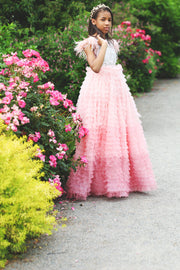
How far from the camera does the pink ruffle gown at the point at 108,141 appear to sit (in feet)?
13.7

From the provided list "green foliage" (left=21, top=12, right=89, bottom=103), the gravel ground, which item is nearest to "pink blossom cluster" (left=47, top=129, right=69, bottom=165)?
the gravel ground

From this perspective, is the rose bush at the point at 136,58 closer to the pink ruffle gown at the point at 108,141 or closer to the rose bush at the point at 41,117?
the pink ruffle gown at the point at 108,141

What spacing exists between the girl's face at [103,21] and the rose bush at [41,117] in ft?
2.42

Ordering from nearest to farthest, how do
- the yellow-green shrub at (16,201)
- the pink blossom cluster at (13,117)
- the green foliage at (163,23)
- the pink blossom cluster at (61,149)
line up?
the yellow-green shrub at (16,201) < the pink blossom cluster at (13,117) < the pink blossom cluster at (61,149) < the green foliage at (163,23)

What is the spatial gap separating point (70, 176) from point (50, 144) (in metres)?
0.57

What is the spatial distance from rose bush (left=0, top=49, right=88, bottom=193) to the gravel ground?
46 centimetres

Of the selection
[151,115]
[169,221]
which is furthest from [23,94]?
[151,115]

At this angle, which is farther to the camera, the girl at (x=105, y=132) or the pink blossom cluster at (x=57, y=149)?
the girl at (x=105, y=132)

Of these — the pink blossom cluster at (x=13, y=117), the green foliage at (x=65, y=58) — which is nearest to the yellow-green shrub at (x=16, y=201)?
the pink blossom cluster at (x=13, y=117)

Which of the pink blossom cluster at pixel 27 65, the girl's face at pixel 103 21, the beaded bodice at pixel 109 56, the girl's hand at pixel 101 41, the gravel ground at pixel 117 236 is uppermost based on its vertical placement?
the girl's face at pixel 103 21

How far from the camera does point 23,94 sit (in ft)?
12.2

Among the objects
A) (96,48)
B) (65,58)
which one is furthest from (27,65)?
(65,58)

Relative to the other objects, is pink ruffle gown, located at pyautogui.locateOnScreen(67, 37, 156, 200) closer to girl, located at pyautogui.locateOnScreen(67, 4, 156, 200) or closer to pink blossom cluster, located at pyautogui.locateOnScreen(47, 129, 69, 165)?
girl, located at pyautogui.locateOnScreen(67, 4, 156, 200)

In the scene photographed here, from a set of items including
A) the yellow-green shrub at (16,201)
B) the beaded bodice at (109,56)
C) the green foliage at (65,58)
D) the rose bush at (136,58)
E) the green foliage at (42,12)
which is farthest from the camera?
the rose bush at (136,58)
